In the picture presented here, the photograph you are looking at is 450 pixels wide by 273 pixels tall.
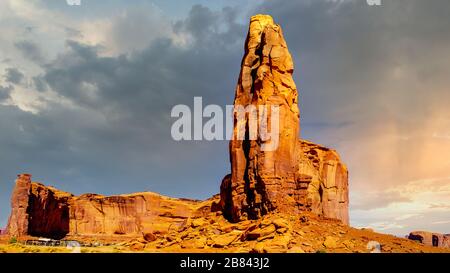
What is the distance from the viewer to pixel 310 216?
Result: 53.0m

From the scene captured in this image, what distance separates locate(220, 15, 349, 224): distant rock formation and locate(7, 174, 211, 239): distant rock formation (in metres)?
61.5

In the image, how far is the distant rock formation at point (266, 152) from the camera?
5475 centimetres

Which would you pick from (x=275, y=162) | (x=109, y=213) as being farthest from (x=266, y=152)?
(x=109, y=213)

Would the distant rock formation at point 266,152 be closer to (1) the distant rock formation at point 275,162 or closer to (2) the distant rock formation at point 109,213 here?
(1) the distant rock formation at point 275,162

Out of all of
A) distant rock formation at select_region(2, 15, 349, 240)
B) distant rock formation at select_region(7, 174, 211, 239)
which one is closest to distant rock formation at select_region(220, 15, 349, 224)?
distant rock formation at select_region(2, 15, 349, 240)

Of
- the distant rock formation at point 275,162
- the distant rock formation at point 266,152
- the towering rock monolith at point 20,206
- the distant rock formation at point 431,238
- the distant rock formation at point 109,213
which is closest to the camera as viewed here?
the distant rock formation at point 266,152

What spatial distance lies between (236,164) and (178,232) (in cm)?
1083

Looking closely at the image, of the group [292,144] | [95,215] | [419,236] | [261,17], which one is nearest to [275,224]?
[292,144]

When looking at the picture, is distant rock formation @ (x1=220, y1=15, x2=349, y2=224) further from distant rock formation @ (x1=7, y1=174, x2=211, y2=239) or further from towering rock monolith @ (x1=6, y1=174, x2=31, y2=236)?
distant rock formation @ (x1=7, y1=174, x2=211, y2=239)

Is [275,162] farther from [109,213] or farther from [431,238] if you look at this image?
[431,238]

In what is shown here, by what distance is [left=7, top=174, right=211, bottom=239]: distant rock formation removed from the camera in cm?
12275

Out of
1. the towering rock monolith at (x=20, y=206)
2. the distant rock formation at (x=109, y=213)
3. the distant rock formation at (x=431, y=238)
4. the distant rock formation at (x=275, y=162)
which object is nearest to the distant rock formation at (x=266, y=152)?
the distant rock formation at (x=275, y=162)

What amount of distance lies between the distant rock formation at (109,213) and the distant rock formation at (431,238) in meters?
70.1

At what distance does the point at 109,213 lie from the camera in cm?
13350
